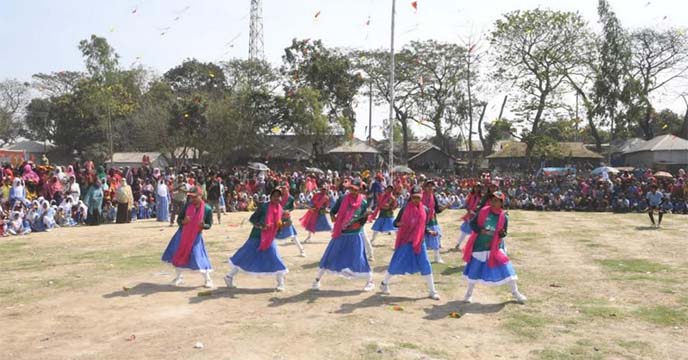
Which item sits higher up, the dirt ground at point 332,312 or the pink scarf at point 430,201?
the pink scarf at point 430,201

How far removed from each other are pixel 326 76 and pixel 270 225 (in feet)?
126

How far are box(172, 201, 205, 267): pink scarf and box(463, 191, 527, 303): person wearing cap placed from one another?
435 centimetres

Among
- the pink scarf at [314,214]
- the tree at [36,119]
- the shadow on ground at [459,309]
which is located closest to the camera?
the shadow on ground at [459,309]

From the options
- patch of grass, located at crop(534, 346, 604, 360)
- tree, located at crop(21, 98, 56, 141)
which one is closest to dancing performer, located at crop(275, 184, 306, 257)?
patch of grass, located at crop(534, 346, 604, 360)

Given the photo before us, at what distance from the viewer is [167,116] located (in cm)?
4772

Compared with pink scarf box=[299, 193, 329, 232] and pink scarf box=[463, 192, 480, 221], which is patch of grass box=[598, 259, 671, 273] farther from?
pink scarf box=[299, 193, 329, 232]

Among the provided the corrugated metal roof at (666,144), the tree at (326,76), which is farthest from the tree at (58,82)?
the corrugated metal roof at (666,144)

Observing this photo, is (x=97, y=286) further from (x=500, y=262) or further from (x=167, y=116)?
(x=167, y=116)

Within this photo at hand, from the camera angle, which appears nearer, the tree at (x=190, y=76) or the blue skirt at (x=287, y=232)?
the blue skirt at (x=287, y=232)

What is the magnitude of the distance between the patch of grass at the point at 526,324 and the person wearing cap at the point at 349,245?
8.05 ft

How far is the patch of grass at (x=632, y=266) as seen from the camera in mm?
11945

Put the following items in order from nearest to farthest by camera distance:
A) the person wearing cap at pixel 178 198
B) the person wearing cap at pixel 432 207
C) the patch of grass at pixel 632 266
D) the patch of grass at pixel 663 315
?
the patch of grass at pixel 663 315 < the person wearing cap at pixel 432 207 < the patch of grass at pixel 632 266 < the person wearing cap at pixel 178 198

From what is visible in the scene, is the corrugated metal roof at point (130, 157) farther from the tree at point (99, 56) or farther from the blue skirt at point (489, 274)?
the blue skirt at point (489, 274)

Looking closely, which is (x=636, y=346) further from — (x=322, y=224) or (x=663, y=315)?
(x=322, y=224)
